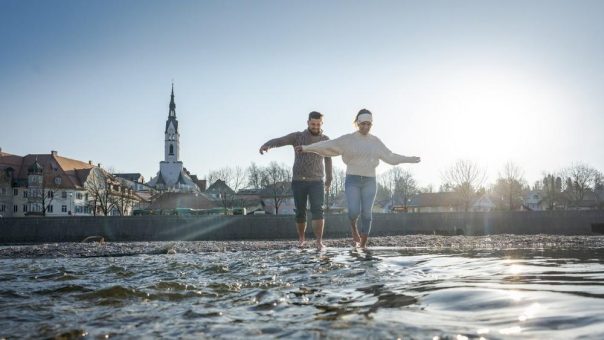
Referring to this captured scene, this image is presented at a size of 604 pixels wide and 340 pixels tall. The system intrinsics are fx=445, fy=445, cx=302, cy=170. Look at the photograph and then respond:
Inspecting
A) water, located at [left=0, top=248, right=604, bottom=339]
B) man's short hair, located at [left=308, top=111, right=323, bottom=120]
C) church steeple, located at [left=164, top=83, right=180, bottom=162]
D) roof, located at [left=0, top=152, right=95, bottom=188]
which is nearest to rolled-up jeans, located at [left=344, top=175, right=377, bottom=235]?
man's short hair, located at [left=308, top=111, right=323, bottom=120]

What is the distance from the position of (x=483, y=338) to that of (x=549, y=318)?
1.39 feet

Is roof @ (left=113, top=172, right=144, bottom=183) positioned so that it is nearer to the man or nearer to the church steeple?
the church steeple

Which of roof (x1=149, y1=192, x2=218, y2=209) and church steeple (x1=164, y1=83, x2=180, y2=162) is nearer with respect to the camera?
roof (x1=149, y1=192, x2=218, y2=209)

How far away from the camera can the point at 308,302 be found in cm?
226

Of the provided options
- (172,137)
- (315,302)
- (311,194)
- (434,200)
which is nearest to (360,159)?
(311,194)

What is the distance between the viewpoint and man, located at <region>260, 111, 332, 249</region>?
7.15 metres

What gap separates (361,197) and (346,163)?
1.92ft

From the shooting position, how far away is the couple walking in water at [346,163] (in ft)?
22.4

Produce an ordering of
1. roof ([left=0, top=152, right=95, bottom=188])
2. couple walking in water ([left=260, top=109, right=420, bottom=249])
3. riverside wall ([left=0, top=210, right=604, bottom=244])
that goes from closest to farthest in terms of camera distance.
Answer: couple walking in water ([left=260, top=109, right=420, bottom=249]) → riverside wall ([left=0, top=210, right=604, bottom=244]) → roof ([left=0, top=152, right=95, bottom=188])

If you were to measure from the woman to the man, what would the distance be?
0.41 m

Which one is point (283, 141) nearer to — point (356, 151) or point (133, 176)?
Answer: point (356, 151)

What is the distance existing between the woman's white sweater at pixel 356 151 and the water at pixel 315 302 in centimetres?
320

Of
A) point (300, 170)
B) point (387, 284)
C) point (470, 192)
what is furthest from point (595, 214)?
point (387, 284)

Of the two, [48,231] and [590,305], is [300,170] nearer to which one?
[590,305]
